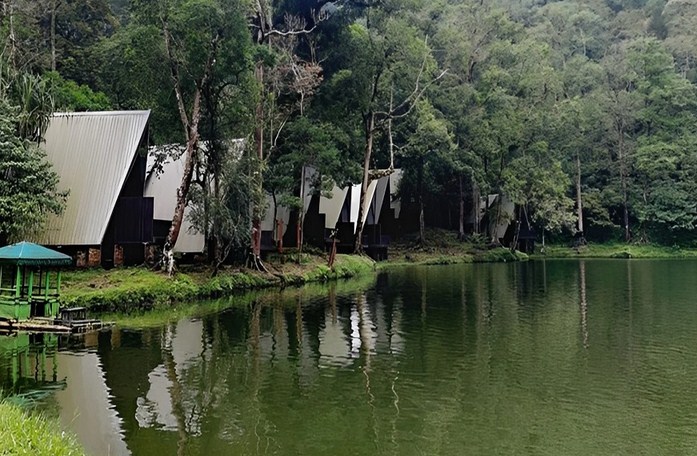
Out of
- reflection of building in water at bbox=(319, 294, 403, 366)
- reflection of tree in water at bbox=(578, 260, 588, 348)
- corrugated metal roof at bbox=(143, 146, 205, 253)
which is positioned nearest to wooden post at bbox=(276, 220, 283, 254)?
corrugated metal roof at bbox=(143, 146, 205, 253)

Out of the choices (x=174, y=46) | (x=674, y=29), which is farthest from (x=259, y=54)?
(x=674, y=29)

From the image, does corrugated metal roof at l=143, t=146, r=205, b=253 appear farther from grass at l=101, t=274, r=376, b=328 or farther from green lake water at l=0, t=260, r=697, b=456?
green lake water at l=0, t=260, r=697, b=456

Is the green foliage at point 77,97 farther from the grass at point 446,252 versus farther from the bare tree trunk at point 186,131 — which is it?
the grass at point 446,252

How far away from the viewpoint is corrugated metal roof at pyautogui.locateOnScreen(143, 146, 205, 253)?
30.6m

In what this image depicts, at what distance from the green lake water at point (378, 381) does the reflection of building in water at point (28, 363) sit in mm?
53

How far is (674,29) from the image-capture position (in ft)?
260

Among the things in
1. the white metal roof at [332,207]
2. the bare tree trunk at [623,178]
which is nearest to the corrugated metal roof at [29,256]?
the white metal roof at [332,207]

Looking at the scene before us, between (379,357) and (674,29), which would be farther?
(674,29)

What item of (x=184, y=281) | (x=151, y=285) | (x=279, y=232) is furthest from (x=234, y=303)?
(x=279, y=232)

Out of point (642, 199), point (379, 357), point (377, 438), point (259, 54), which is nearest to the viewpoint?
point (377, 438)

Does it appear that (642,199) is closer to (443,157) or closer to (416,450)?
(443,157)

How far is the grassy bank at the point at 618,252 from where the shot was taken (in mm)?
57875

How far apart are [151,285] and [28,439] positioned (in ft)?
53.0

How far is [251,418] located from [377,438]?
6.70 ft
